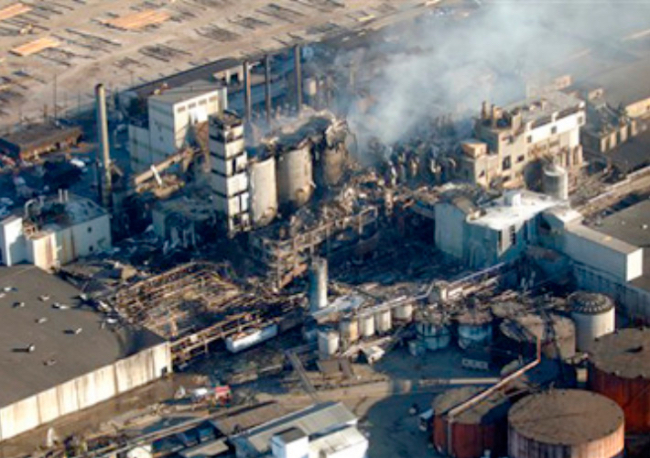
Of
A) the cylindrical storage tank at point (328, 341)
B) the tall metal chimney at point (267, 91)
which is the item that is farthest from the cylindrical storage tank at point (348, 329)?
the tall metal chimney at point (267, 91)

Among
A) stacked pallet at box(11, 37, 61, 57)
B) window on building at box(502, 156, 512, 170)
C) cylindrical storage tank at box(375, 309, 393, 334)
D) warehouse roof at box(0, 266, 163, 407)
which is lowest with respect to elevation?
stacked pallet at box(11, 37, 61, 57)

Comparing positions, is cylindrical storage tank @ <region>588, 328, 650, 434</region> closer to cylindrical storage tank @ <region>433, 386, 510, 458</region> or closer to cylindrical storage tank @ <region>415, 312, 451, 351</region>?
cylindrical storage tank @ <region>433, 386, 510, 458</region>

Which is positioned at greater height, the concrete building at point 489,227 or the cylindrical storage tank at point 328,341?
the concrete building at point 489,227

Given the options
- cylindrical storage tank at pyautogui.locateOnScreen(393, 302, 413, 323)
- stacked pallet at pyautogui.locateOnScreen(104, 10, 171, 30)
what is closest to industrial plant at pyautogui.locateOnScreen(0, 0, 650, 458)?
cylindrical storage tank at pyautogui.locateOnScreen(393, 302, 413, 323)

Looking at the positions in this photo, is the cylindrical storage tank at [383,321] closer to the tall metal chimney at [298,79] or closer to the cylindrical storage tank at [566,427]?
the cylindrical storage tank at [566,427]

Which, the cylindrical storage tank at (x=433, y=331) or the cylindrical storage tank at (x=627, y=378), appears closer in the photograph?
the cylindrical storage tank at (x=627, y=378)
